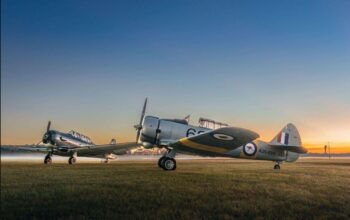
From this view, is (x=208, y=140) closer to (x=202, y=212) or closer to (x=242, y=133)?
(x=242, y=133)

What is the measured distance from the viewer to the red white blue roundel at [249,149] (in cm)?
1680

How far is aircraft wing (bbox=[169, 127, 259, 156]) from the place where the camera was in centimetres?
1328

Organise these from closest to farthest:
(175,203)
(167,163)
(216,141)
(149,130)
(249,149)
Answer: (175,203), (216,141), (167,163), (149,130), (249,149)

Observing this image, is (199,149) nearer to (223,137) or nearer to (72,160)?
(223,137)

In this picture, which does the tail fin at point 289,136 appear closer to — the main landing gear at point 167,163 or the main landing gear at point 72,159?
the main landing gear at point 167,163

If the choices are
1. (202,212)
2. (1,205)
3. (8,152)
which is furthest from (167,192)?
(8,152)

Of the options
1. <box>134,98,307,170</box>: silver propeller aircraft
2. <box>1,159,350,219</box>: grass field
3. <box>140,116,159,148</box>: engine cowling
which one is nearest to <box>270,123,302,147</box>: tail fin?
<box>134,98,307,170</box>: silver propeller aircraft

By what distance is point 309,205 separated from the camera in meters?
6.21

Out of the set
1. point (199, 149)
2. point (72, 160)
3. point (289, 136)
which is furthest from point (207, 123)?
point (72, 160)

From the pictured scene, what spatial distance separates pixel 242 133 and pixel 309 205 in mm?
7073

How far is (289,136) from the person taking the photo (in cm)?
2191

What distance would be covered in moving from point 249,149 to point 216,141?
320 centimetres

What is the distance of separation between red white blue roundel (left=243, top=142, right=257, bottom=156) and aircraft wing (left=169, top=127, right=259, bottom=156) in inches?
59.1

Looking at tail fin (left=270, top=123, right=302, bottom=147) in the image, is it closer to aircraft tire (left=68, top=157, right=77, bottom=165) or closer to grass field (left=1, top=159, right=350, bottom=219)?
grass field (left=1, top=159, right=350, bottom=219)
